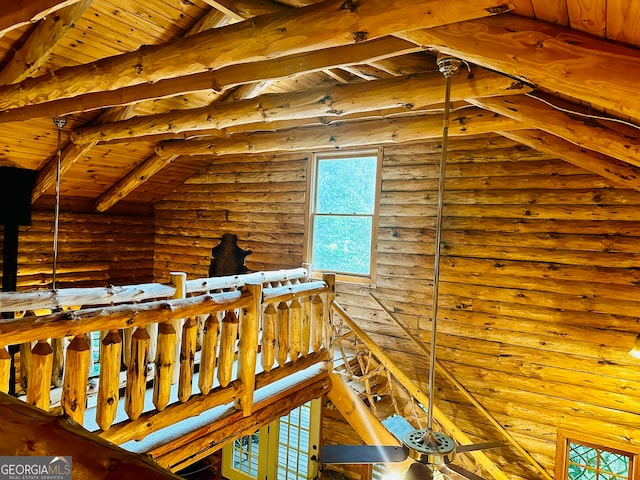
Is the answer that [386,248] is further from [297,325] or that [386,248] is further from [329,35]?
[329,35]

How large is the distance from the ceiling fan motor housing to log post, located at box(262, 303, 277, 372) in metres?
1.53

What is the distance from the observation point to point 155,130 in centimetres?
502

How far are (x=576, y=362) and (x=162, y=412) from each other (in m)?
4.24

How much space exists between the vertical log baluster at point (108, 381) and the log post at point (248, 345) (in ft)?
3.17

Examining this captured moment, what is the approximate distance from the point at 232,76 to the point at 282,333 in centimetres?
218

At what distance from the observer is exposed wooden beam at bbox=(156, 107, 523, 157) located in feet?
12.7

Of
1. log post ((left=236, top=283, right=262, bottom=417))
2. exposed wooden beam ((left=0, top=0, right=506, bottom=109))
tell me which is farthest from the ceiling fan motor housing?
exposed wooden beam ((left=0, top=0, right=506, bottom=109))

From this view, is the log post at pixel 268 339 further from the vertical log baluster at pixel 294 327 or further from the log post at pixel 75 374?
the log post at pixel 75 374

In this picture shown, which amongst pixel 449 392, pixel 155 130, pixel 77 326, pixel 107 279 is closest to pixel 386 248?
pixel 449 392

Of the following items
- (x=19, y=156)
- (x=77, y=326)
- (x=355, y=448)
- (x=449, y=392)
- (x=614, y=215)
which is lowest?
(x=449, y=392)

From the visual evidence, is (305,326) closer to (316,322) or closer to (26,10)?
(316,322)

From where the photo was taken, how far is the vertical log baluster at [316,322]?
404 cm

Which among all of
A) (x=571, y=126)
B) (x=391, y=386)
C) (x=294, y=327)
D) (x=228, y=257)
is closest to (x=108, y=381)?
(x=294, y=327)

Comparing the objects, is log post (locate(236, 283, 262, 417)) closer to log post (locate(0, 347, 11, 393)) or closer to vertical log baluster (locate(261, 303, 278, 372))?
vertical log baluster (locate(261, 303, 278, 372))
